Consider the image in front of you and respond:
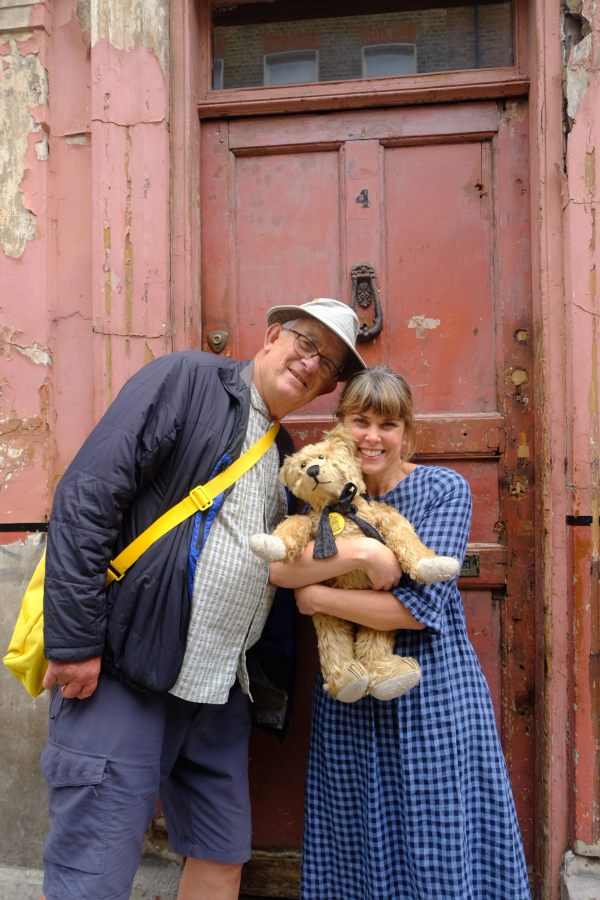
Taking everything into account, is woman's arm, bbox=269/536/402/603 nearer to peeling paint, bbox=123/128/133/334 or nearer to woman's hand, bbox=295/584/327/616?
woman's hand, bbox=295/584/327/616

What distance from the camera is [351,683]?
175cm

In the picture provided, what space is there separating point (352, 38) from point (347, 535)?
2035mm

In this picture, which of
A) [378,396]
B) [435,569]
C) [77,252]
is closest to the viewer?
[435,569]

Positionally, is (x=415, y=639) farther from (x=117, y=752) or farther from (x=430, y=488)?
(x=117, y=752)

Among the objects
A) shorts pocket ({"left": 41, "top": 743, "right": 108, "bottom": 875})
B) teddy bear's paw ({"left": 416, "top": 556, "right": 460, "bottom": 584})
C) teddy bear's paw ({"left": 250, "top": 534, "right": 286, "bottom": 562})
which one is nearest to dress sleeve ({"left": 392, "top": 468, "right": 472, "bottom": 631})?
teddy bear's paw ({"left": 416, "top": 556, "right": 460, "bottom": 584})

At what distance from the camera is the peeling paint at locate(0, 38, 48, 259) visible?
8.36 ft

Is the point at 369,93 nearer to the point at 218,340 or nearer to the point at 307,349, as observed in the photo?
the point at 218,340

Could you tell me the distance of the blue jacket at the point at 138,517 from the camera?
1.69 meters

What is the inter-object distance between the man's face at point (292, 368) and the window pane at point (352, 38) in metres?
1.28

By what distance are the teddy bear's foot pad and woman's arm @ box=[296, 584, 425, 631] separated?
0.40 feet

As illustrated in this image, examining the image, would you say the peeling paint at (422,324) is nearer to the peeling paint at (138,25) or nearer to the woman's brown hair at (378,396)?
the woman's brown hair at (378,396)

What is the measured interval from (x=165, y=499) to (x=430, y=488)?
760 mm

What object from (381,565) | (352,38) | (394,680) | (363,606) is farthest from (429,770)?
(352,38)

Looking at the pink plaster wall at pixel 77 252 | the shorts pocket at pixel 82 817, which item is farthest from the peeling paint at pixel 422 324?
the shorts pocket at pixel 82 817
